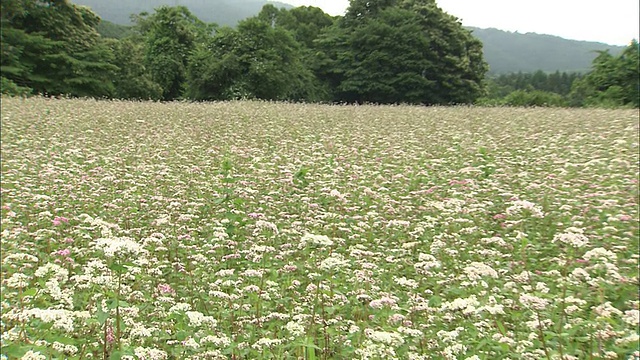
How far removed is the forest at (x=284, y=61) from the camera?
33.7 metres

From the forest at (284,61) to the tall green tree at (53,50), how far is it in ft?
0.27

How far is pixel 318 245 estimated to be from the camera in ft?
10.5

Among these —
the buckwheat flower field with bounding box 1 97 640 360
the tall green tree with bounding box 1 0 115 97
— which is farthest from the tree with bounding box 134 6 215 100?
the buckwheat flower field with bounding box 1 97 640 360

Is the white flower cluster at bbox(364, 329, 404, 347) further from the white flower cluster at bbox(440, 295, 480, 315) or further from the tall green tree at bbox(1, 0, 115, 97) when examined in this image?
the tall green tree at bbox(1, 0, 115, 97)

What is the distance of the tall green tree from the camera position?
109 feet

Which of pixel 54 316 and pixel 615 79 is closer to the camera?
pixel 54 316

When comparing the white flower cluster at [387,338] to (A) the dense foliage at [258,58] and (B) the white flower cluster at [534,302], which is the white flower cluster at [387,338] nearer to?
(B) the white flower cluster at [534,302]

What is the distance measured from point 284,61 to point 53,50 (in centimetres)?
1836

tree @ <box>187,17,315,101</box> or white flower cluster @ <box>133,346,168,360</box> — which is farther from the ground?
tree @ <box>187,17,315,101</box>

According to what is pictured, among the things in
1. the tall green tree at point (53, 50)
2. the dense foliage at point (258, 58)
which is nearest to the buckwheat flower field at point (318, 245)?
the dense foliage at point (258, 58)

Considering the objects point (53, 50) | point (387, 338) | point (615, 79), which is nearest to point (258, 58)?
point (53, 50)

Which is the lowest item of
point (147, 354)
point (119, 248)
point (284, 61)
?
point (147, 354)

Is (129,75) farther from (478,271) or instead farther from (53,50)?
(478,271)

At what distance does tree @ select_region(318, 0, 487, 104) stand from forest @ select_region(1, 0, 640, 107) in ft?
0.33
